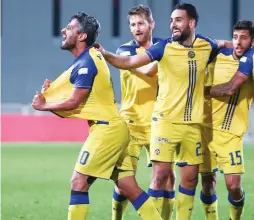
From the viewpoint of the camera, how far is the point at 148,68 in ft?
23.0

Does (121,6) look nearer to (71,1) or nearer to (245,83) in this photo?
(71,1)

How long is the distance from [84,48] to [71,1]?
20.4m

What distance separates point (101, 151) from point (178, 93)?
0.93m

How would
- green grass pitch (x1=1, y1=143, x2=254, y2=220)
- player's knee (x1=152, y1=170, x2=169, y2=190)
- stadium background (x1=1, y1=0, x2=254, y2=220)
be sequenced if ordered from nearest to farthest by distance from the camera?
player's knee (x1=152, y1=170, x2=169, y2=190), green grass pitch (x1=1, y1=143, x2=254, y2=220), stadium background (x1=1, y1=0, x2=254, y2=220)

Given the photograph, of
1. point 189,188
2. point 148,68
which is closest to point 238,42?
point 148,68

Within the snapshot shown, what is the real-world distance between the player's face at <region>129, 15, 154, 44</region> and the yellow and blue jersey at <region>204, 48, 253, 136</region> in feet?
2.28

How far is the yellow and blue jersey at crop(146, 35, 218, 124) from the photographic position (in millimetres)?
6641

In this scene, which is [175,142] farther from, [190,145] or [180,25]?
[180,25]

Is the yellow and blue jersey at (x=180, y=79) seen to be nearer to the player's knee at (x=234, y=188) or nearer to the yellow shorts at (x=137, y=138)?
the yellow shorts at (x=137, y=138)

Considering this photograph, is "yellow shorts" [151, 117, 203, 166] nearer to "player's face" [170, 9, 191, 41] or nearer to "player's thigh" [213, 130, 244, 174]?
"player's thigh" [213, 130, 244, 174]

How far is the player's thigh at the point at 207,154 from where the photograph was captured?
713cm

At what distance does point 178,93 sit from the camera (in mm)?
6648

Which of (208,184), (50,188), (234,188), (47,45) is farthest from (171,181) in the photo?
(47,45)

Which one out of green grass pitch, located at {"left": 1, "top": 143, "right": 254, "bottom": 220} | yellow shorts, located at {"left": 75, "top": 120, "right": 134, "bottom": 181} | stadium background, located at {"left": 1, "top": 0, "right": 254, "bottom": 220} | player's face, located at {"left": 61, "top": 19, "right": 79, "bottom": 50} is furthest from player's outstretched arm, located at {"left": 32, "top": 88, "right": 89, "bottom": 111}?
stadium background, located at {"left": 1, "top": 0, "right": 254, "bottom": 220}
